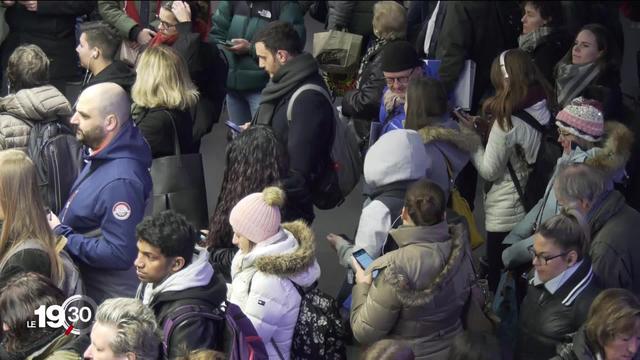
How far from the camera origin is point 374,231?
6.84 m

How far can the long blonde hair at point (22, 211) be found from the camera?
615 centimetres

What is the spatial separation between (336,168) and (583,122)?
152 centimetres

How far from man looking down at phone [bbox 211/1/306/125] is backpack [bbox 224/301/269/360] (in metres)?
4.48

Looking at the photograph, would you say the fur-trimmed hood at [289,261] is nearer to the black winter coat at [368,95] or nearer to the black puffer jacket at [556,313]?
the black puffer jacket at [556,313]

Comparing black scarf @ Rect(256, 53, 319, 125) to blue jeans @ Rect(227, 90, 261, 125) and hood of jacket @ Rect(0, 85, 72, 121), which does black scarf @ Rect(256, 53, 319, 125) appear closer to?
hood of jacket @ Rect(0, 85, 72, 121)

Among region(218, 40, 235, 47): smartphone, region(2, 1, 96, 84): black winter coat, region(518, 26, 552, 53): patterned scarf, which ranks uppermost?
region(518, 26, 552, 53): patterned scarf

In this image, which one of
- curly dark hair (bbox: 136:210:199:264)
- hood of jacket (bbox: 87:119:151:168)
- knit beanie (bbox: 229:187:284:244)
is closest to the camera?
curly dark hair (bbox: 136:210:199:264)

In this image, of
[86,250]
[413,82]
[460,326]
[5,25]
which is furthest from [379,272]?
[5,25]

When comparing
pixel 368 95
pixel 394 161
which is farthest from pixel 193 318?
pixel 368 95

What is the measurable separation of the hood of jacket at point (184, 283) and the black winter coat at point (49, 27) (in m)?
5.33

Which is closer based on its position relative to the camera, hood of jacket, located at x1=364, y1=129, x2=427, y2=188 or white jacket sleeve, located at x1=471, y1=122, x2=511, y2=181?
hood of jacket, located at x1=364, y1=129, x2=427, y2=188

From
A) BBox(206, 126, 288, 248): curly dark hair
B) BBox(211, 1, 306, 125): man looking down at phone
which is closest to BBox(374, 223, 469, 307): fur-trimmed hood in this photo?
BBox(206, 126, 288, 248): curly dark hair

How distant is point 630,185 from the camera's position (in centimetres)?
890

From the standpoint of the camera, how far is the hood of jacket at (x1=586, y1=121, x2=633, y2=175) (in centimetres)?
749
